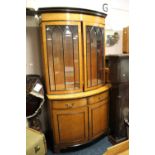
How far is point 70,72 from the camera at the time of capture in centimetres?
245

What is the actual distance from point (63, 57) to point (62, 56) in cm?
2

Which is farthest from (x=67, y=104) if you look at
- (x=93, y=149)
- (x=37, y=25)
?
(x=37, y=25)

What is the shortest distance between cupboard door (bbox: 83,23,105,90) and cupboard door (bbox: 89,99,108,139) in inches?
12.1

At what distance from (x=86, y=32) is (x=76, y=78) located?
687 millimetres

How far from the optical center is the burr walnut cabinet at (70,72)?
7.45ft

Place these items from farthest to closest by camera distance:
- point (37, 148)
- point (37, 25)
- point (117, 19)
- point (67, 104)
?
point (117, 19) < point (37, 25) < point (67, 104) < point (37, 148)

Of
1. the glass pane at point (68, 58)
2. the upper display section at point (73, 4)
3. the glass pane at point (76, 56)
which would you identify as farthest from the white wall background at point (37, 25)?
the glass pane at point (76, 56)

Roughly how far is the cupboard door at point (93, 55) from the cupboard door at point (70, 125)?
415 mm

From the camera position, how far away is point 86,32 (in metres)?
2.40

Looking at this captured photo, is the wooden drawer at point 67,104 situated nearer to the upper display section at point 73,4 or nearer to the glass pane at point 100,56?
the glass pane at point 100,56

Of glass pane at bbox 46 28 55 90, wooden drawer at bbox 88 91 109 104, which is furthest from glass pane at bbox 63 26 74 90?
wooden drawer at bbox 88 91 109 104

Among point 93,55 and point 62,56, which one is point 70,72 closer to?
point 62,56
